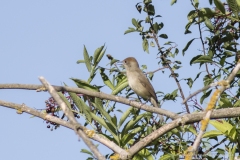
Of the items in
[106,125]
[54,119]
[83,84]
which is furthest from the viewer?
[83,84]

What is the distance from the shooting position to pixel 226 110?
3621 mm

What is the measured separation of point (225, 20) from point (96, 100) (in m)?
1.91

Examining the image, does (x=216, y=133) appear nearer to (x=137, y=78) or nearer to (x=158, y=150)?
(x=158, y=150)

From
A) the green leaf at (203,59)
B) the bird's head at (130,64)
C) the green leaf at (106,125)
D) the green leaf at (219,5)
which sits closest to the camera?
the green leaf at (106,125)

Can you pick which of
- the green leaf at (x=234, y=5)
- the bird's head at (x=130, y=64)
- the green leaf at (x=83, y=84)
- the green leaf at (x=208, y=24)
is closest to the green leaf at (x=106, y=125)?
the green leaf at (x=83, y=84)

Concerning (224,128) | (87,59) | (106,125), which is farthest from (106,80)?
(224,128)

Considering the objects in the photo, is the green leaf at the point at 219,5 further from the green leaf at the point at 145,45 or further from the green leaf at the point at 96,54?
the green leaf at the point at 145,45

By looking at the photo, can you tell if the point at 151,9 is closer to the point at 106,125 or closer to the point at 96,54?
the point at 96,54

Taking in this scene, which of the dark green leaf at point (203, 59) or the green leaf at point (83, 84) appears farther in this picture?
the dark green leaf at point (203, 59)

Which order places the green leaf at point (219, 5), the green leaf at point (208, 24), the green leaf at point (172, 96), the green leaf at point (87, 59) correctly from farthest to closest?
the green leaf at point (172, 96)
the green leaf at point (208, 24)
the green leaf at point (87, 59)
the green leaf at point (219, 5)

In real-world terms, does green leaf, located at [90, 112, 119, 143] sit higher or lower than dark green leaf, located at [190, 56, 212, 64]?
lower

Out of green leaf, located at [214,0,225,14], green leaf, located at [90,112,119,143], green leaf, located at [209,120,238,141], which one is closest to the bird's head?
green leaf, located at [214,0,225,14]

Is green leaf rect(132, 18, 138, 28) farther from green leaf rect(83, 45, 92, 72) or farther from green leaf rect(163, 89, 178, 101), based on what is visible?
green leaf rect(83, 45, 92, 72)

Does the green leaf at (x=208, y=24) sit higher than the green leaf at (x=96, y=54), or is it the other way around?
the green leaf at (x=208, y=24)
